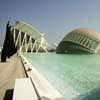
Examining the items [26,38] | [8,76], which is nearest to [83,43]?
[26,38]

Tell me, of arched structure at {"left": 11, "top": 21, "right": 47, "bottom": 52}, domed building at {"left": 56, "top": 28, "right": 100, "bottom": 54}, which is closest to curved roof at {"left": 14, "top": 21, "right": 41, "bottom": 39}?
arched structure at {"left": 11, "top": 21, "right": 47, "bottom": 52}

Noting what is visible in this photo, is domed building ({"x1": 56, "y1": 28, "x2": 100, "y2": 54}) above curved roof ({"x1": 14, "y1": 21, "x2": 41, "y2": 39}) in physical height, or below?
below

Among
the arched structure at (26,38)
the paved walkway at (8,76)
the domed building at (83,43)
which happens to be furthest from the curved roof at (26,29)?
the paved walkway at (8,76)

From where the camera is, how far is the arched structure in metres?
37.0

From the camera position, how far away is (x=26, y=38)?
38.3m

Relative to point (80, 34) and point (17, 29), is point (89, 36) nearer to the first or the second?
point (80, 34)

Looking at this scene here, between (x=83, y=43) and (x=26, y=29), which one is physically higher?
(x=26, y=29)

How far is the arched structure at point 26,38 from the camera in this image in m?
37.0

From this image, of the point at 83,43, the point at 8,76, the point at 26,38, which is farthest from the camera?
the point at 26,38

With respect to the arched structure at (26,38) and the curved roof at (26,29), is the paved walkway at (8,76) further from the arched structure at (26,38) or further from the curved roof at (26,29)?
the curved roof at (26,29)

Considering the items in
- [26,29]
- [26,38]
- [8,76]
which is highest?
[26,29]

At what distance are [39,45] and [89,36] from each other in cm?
1720

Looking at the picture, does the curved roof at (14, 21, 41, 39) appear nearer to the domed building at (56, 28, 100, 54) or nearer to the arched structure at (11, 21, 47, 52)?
the arched structure at (11, 21, 47, 52)

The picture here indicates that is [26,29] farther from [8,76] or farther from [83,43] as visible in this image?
[8,76]
